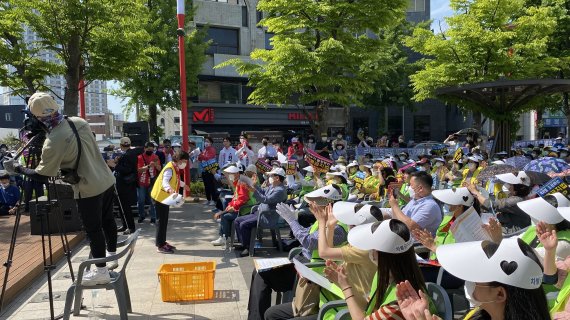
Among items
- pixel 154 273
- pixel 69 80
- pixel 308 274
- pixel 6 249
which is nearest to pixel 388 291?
pixel 308 274

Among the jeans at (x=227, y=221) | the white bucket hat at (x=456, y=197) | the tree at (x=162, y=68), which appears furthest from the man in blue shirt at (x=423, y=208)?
the tree at (x=162, y=68)

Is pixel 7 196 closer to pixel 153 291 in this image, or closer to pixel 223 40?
pixel 153 291

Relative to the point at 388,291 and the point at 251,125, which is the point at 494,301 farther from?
the point at 251,125

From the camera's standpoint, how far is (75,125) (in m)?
4.59

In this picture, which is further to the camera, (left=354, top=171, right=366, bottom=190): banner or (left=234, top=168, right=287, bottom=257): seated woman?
(left=354, top=171, right=366, bottom=190): banner

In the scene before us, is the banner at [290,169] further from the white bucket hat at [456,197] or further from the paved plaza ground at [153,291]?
the white bucket hat at [456,197]

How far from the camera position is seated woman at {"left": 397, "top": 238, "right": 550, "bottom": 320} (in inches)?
74.0

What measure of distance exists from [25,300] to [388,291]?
4880 millimetres

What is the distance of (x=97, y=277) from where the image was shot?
4.59 meters

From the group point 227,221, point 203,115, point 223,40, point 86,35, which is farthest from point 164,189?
point 223,40

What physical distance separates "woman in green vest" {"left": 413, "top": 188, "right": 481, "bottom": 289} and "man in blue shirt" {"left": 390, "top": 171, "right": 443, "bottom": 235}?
101mm

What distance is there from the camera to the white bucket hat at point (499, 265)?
1.87 m

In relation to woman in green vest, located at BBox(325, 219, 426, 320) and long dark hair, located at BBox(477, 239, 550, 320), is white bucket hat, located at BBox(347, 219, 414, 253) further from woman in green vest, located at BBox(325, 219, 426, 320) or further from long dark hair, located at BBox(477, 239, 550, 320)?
long dark hair, located at BBox(477, 239, 550, 320)

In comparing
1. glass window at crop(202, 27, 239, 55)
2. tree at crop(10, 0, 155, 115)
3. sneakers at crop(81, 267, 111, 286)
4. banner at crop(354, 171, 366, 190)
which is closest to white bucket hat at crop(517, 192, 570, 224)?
sneakers at crop(81, 267, 111, 286)
